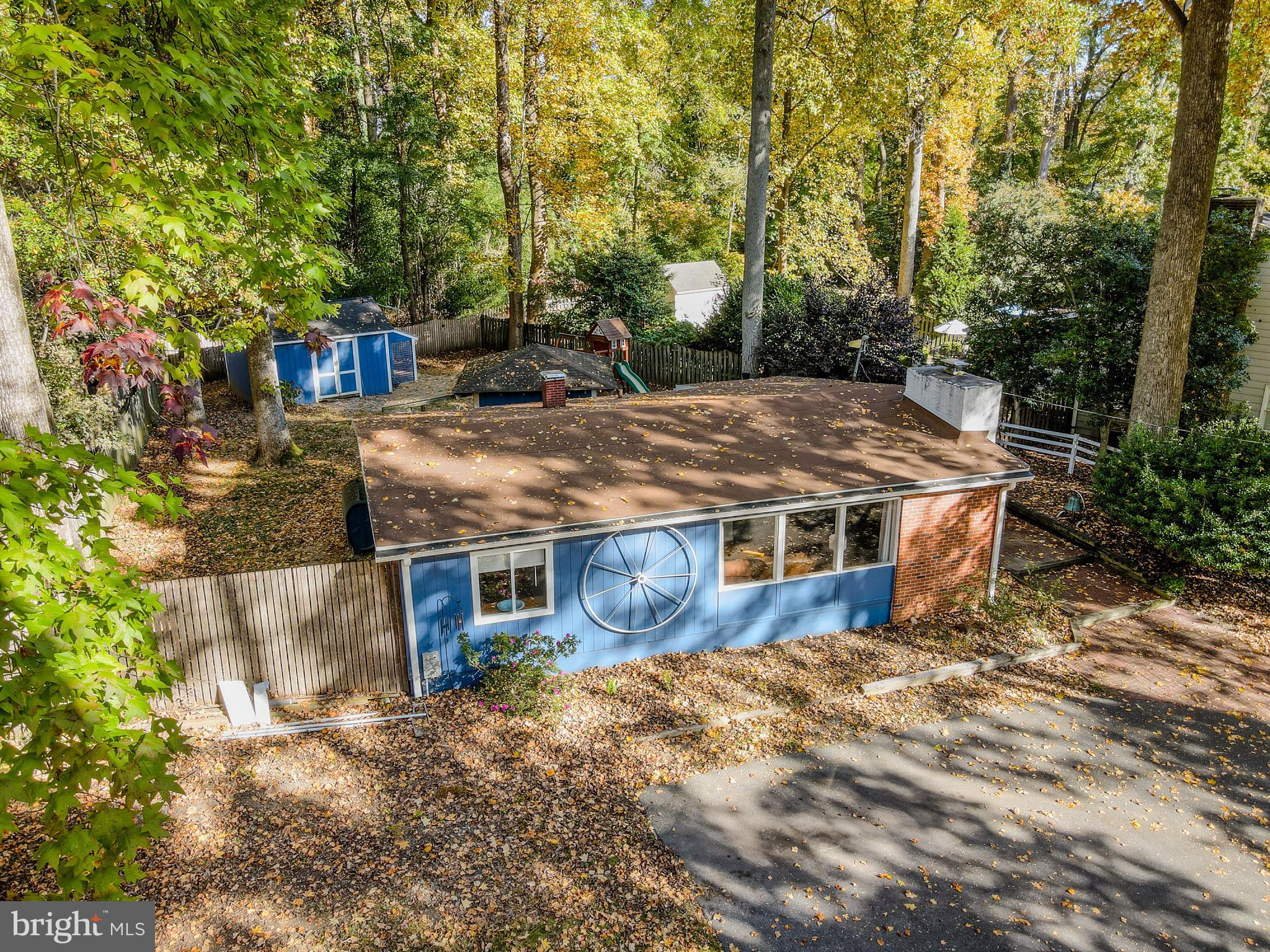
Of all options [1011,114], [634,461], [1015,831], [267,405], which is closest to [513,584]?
[634,461]

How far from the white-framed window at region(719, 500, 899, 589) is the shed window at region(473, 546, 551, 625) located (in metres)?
2.65

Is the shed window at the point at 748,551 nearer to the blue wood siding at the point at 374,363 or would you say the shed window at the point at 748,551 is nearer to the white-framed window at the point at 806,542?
the white-framed window at the point at 806,542

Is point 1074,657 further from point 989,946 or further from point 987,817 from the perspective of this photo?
point 989,946

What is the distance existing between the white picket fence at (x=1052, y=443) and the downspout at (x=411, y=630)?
51.1 ft

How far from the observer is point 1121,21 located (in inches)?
733

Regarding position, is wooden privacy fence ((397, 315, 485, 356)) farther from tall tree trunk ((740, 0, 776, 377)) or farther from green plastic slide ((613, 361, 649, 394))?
green plastic slide ((613, 361, 649, 394))

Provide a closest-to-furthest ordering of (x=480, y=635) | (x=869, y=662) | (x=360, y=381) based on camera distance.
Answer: (x=480, y=635)
(x=869, y=662)
(x=360, y=381)

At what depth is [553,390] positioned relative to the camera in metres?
14.7

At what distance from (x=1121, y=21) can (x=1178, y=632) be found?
14.8 meters

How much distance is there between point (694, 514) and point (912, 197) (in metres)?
26.8

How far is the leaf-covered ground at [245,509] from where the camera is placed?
13.9 meters

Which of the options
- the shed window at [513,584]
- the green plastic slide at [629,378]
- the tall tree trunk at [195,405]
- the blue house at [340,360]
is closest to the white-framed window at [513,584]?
the shed window at [513,584]

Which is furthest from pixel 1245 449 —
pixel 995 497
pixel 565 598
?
pixel 565 598

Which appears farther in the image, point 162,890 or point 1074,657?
point 1074,657
